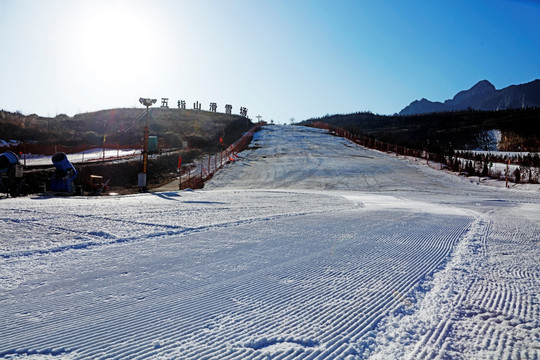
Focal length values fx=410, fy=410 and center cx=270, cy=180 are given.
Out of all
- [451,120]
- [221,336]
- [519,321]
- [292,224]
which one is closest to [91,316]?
[221,336]

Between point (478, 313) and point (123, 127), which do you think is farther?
point (123, 127)

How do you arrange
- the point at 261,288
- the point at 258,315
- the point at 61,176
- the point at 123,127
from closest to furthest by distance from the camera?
the point at 258,315, the point at 261,288, the point at 61,176, the point at 123,127

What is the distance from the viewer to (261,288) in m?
4.09

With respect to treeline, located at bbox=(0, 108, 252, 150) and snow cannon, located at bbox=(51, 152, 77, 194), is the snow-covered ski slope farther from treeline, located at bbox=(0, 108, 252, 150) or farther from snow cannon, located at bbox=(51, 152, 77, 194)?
treeline, located at bbox=(0, 108, 252, 150)

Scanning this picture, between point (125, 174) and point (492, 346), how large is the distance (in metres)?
28.6

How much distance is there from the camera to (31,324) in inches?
121

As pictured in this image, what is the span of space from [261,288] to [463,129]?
77.9 metres

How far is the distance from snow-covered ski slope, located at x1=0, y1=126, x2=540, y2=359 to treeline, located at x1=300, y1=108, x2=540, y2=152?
43.6 m

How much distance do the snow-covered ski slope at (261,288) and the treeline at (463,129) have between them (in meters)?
43.6

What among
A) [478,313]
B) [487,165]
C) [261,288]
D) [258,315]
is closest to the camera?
[258,315]

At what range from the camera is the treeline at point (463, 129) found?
60625 millimetres

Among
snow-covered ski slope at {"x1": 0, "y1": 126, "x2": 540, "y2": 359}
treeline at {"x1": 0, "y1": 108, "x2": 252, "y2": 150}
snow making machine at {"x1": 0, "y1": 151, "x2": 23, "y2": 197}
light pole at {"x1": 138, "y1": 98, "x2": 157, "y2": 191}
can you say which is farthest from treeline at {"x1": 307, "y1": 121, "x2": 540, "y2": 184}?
snow making machine at {"x1": 0, "y1": 151, "x2": 23, "y2": 197}

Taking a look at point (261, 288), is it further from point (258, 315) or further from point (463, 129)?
point (463, 129)

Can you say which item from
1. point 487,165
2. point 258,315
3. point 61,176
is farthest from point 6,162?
point 487,165
